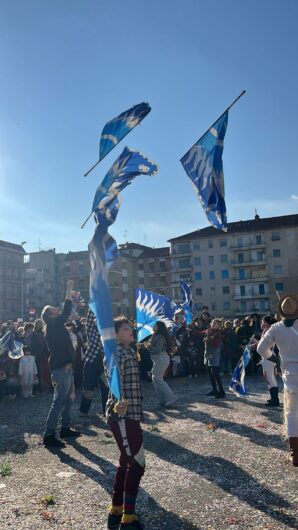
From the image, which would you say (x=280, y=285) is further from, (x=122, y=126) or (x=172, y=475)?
(x=122, y=126)

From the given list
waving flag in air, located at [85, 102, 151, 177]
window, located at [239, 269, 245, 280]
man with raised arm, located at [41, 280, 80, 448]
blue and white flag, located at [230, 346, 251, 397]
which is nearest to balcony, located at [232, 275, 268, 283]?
window, located at [239, 269, 245, 280]

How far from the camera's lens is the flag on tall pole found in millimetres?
6914

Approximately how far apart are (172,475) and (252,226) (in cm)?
7133

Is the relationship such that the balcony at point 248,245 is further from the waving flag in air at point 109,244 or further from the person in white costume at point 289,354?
the waving flag in air at point 109,244

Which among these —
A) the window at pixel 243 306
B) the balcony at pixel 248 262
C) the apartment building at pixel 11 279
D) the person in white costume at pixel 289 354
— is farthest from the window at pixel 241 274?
the person in white costume at pixel 289 354

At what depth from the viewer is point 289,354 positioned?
20.1 feet

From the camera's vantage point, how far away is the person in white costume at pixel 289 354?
5.97m

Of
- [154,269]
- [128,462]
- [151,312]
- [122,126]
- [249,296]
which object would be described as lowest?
[128,462]

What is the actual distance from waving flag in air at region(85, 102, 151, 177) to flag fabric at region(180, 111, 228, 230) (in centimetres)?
135

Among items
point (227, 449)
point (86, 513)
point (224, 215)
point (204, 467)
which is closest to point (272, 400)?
point (227, 449)

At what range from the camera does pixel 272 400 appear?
10188mm

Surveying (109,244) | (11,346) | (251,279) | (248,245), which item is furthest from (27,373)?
(248,245)

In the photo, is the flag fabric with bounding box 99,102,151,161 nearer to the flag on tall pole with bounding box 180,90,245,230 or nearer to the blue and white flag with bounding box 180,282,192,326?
the flag on tall pole with bounding box 180,90,245,230

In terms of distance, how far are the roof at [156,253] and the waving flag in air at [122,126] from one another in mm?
76226
